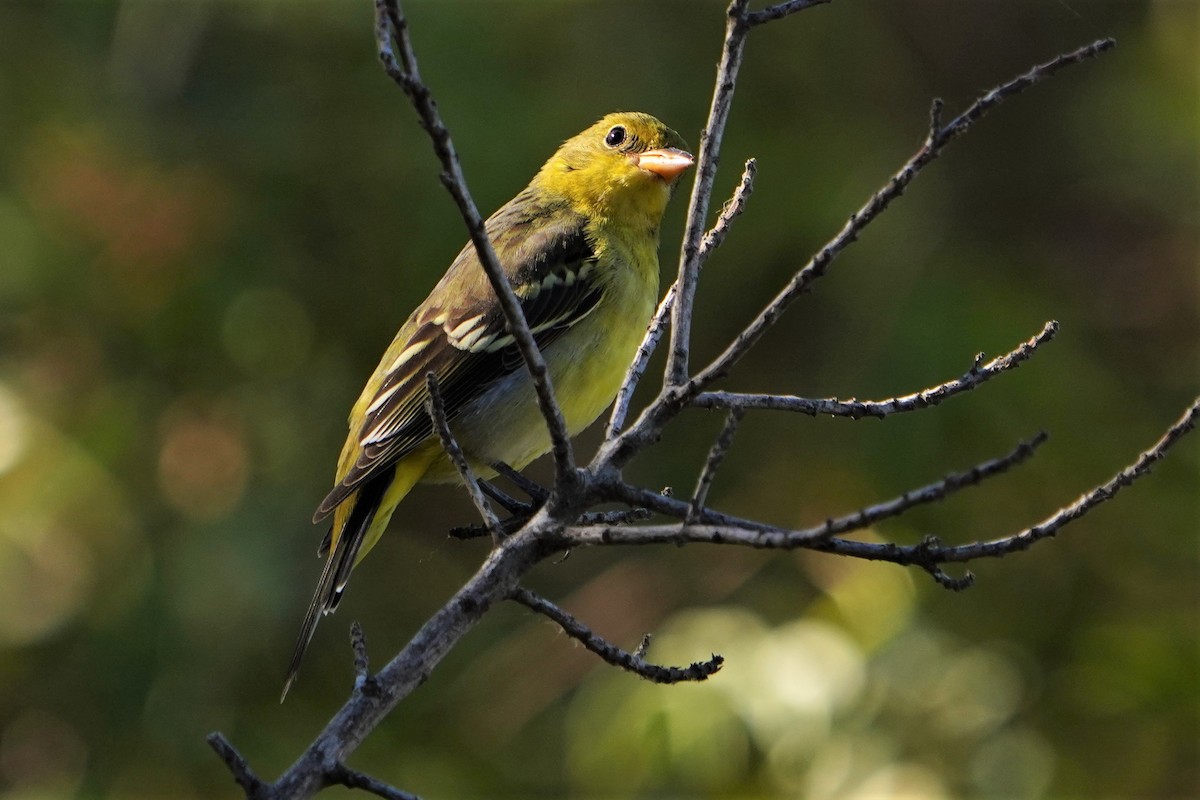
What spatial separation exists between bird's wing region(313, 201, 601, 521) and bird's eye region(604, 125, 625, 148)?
0.39 metres

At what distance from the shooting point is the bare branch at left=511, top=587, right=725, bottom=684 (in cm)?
214

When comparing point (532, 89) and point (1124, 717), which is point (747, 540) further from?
point (532, 89)

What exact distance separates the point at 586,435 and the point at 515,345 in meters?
1.89

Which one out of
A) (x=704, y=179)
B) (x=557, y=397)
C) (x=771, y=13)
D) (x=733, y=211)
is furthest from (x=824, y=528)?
(x=557, y=397)

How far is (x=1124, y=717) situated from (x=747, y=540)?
11.1ft

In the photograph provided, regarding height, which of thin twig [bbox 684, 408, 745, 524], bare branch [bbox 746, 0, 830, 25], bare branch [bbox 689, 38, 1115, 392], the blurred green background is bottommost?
the blurred green background

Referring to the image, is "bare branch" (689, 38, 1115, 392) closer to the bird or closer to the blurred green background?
the bird

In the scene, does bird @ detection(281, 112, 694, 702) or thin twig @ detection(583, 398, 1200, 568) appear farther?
bird @ detection(281, 112, 694, 702)

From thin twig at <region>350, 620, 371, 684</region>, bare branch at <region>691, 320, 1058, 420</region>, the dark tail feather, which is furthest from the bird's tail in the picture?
bare branch at <region>691, 320, 1058, 420</region>

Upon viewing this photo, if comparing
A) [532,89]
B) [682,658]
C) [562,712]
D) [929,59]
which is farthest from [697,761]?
[929,59]

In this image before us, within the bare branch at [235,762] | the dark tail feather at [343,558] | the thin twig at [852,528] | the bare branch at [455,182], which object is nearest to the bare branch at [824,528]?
the thin twig at [852,528]

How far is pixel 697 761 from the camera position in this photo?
3.82 metres

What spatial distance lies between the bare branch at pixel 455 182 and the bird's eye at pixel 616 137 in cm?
238

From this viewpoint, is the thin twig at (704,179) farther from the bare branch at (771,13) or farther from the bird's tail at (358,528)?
the bird's tail at (358,528)
